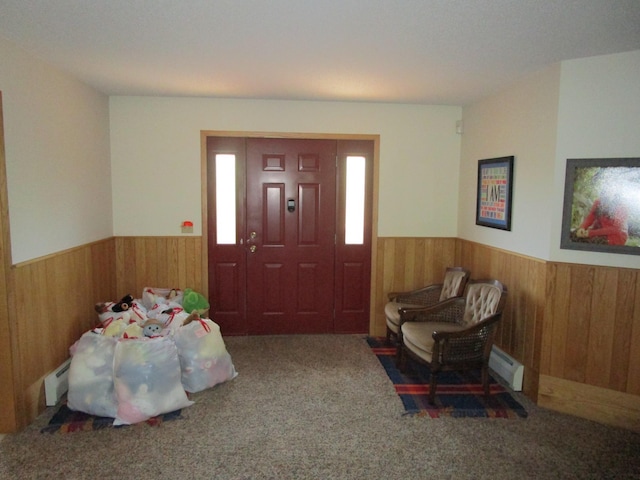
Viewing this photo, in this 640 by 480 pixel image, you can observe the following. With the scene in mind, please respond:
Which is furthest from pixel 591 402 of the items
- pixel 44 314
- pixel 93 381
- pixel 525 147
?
pixel 44 314

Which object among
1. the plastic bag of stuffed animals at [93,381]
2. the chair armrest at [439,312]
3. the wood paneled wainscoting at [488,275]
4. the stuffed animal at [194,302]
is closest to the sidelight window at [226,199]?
the stuffed animal at [194,302]

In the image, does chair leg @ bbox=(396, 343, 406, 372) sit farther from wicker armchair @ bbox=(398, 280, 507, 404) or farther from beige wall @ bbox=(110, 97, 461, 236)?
beige wall @ bbox=(110, 97, 461, 236)

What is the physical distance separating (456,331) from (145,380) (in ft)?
7.31

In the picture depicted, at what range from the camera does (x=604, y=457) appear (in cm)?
268

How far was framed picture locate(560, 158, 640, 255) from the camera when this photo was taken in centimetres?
291

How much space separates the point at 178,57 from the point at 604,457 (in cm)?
379

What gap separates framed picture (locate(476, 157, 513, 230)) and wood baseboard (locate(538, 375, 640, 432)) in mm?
1302

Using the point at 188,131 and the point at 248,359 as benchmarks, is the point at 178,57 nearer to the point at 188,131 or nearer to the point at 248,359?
the point at 188,131

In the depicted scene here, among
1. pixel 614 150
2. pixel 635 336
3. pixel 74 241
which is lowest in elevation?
pixel 635 336

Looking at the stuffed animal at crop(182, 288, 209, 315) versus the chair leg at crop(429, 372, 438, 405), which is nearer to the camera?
the chair leg at crop(429, 372, 438, 405)

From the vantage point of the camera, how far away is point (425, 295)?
4.45m

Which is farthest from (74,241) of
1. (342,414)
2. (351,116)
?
(351,116)

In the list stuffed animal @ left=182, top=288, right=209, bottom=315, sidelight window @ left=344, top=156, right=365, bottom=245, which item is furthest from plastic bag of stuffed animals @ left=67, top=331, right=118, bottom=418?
sidelight window @ left=344, top=156, right=365, bottom=245

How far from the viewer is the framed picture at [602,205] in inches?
115
